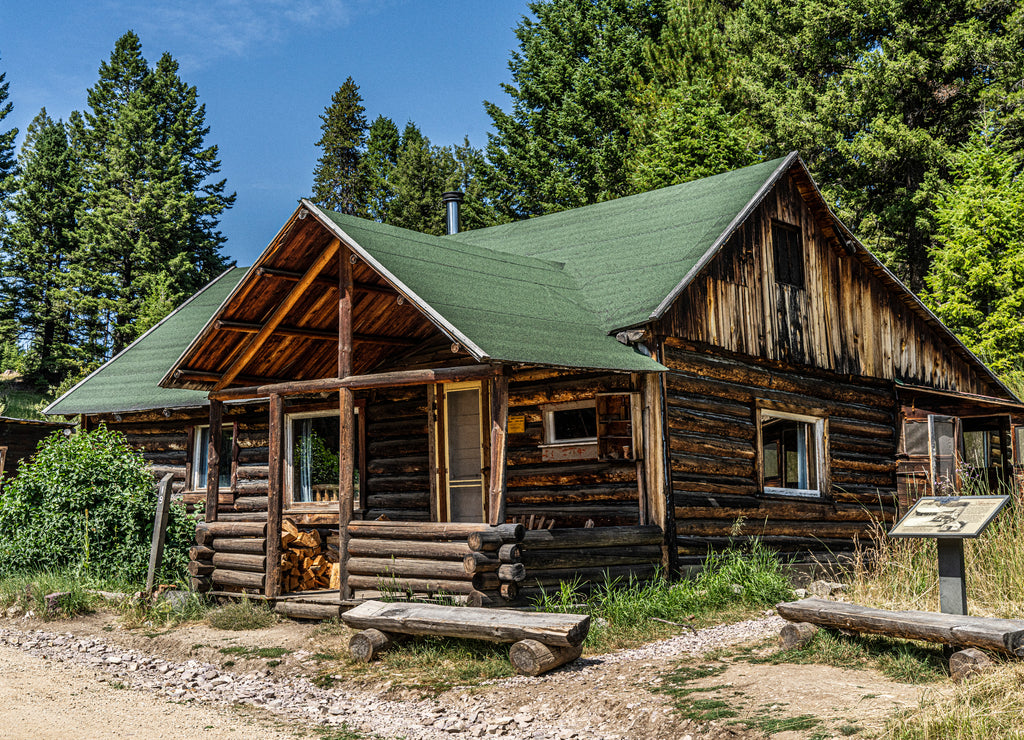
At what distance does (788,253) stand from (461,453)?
6.17 m

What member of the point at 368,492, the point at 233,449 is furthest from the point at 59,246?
the point at 368,492

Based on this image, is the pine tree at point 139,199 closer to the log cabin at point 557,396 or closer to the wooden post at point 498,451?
the log cabin at point 557,396

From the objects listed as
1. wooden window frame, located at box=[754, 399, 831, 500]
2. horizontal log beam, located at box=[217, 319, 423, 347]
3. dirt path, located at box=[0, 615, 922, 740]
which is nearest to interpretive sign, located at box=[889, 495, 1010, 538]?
dirt path, located at box=[0, 615, 922, 740]

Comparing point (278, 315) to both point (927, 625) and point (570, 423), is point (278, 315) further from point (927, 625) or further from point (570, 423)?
point (927, 625)

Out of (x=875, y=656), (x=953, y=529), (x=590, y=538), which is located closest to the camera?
(x=953, y=529)

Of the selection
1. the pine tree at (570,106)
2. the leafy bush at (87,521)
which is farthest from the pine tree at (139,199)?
the leafy bush at (87,521)

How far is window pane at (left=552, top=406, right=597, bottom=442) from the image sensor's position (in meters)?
13.4

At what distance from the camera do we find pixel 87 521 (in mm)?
14500

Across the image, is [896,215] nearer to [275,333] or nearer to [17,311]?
[275,333]

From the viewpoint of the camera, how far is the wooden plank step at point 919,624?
7.07 m

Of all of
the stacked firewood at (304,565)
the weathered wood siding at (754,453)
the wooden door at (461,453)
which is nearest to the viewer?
the weathered wood siding at (754,453)

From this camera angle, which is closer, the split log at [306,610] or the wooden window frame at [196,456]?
the split log at [306,610]

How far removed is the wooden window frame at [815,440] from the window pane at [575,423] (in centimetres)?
268

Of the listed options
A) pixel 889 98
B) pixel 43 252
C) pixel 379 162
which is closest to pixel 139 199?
pixel 43 252
